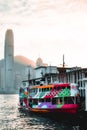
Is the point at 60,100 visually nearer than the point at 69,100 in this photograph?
No

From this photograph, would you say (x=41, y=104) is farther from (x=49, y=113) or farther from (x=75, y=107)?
(x=75, y=107)

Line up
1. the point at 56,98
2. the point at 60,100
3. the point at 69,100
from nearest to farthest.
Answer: the point at 69,100
the point at 60,100
the point at 56,98

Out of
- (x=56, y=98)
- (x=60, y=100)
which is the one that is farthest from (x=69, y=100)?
(x=56, y=98)

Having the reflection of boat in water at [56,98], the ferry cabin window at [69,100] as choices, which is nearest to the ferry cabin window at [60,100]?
the reflection of boat in water at [56,98]

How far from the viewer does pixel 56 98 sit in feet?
202

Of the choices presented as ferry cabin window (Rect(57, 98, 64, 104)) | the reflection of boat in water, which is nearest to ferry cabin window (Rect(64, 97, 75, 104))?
the reflection of boat in water

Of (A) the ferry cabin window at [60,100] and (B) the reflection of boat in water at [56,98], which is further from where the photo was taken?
(A) the ferry cabin window at [60,100]

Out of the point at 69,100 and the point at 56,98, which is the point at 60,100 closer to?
the point at 56,98

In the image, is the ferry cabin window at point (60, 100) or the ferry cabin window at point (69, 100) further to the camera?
the ferry cabin window at point (60, 100)

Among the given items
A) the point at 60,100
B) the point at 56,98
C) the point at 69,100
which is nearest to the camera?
the point at 69,100

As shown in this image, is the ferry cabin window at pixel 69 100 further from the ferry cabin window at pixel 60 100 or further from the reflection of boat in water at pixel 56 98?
the ferry cabin window at pixel 60 100

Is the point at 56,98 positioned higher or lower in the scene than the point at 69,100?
higher

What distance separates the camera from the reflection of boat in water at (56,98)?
58912mm

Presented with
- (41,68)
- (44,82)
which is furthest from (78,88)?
(41,68)
